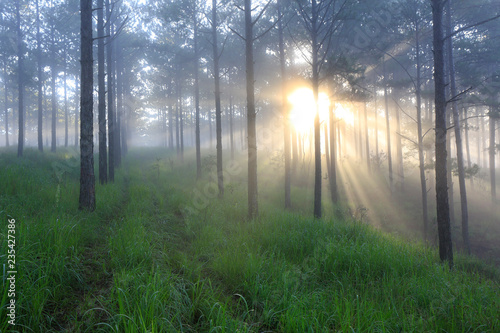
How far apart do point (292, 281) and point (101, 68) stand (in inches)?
484

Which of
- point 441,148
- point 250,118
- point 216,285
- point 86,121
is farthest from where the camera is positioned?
point 250,118

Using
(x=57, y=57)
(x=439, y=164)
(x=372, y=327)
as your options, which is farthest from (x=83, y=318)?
(x=57, y=57)

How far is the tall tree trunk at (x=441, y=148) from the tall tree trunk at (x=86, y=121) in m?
8.60

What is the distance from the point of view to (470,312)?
105 inches

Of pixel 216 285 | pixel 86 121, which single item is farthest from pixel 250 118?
pixel 216 285

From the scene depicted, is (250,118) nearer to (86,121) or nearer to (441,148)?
(86,121)

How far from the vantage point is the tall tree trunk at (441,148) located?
215 inches

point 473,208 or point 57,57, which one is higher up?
point 57,57

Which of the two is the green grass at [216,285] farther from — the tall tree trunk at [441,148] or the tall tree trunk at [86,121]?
the tall tree trunk at [441,148]

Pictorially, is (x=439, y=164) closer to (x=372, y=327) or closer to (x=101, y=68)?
(x=372, y=327)

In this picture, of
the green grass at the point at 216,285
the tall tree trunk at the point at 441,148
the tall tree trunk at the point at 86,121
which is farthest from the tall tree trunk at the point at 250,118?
the tall tree trunk at the point at 441,148

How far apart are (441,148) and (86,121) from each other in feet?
28.9

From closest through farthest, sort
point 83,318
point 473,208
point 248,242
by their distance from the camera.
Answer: point 83,318 < point 248,242 < point 473,208

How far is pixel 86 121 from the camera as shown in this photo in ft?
18.8
